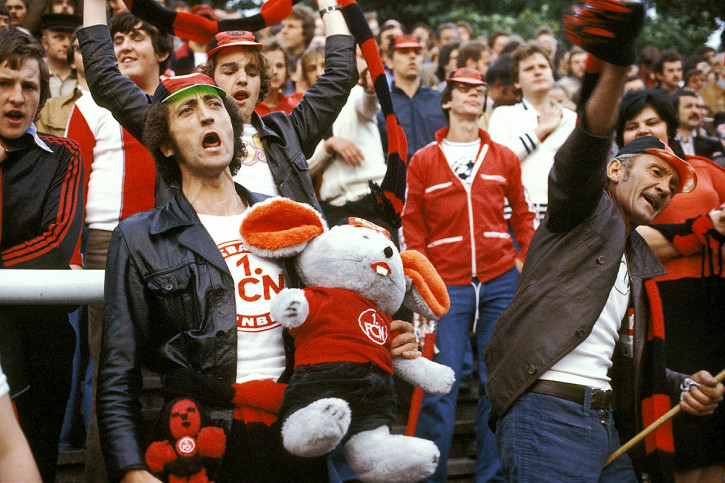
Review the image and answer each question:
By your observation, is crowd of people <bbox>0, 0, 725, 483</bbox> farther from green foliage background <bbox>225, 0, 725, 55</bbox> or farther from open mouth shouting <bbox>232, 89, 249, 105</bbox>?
green foliage background <bbox>225, 0, 725, 55</bbox>

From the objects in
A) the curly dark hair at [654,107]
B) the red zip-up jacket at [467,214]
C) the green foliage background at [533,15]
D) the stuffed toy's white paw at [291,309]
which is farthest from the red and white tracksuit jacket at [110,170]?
the green foliage background at [533,15]

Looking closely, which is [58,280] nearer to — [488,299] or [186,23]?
[186,23]

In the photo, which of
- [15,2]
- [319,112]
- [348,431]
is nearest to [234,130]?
[319,112]

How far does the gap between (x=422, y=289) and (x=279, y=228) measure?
52 centimetres

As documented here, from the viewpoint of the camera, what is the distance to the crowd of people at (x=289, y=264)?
8.21 feet

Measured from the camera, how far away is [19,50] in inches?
130

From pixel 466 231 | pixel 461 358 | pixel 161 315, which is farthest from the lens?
pixel 466 231

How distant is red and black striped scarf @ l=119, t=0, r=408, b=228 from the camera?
317 cm

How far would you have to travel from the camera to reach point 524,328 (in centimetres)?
302

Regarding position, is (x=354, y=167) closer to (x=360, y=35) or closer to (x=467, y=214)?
(x=467, y=214)

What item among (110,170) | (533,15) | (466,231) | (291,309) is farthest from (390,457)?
(533,15)

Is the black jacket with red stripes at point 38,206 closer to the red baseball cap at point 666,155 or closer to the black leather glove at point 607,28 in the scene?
the black leather glove at point 607,28

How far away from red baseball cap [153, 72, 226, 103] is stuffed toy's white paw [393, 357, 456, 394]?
120 cm

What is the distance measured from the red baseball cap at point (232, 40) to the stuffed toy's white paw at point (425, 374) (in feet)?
6.51
